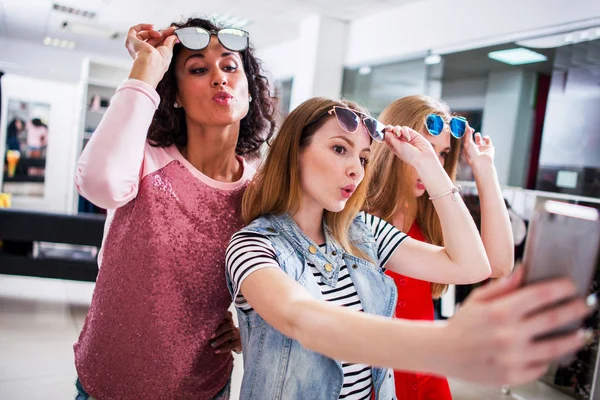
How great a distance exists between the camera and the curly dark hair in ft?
4.21

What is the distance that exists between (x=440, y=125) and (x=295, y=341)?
0.90 m

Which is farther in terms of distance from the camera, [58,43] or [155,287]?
[58,43]

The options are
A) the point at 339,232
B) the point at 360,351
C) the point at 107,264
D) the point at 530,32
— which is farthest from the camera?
the point at 530,32

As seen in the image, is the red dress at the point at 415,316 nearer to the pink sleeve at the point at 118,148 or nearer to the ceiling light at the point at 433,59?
the pink sleeve at the point at 118,148

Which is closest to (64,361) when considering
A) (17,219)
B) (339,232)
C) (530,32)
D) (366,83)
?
(17,219)

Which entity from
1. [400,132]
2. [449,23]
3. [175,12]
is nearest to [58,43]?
[175,12]

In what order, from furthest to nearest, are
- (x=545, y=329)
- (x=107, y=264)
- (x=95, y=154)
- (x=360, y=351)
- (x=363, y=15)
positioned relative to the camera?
1. (x=363, y=15)
2. (x=107, y=264)
3. (x=95, y=154)
4. (x=360, y=351)
5. (x=545, y=329)

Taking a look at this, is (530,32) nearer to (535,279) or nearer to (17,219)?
(535,279)

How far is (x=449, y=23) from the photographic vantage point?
5355mm

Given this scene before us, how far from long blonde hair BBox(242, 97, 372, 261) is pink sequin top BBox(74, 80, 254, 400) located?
102 millimetres

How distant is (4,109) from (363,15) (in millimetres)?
5515

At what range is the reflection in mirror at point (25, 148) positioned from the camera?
23.8 feet

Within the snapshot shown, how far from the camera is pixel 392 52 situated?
20.8 feet

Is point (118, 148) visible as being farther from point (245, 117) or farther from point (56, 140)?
point (56, 140)
